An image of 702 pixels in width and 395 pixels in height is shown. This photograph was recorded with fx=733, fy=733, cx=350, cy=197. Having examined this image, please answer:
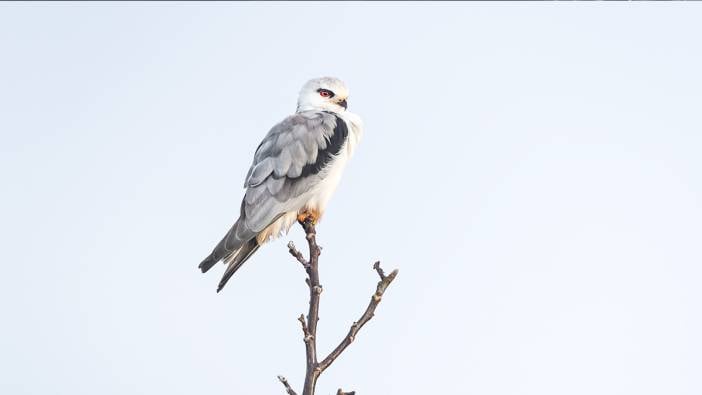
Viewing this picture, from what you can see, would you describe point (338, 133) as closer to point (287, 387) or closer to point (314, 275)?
point (314, 275)

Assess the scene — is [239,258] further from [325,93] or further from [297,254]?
[325,93]

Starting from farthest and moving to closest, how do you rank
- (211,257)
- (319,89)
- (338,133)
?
1. (319,89)
2. (338,133)
3. (211,257)

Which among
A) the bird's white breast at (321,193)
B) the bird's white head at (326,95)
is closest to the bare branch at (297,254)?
the bird's white breast at (321,193)

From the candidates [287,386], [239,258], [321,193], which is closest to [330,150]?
[321,193]

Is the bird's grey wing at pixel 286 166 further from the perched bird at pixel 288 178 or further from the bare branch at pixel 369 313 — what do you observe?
the bare branch at pixel 369 313

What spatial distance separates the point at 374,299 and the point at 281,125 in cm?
251

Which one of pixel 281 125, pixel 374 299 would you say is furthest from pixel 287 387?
pixel 281 125

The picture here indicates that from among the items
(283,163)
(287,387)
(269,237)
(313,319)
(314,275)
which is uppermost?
(283,163)

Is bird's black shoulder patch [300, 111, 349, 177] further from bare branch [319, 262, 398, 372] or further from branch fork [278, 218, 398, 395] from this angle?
bare branch [319, 262, 398, 372]

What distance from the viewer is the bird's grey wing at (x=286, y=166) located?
5746mm

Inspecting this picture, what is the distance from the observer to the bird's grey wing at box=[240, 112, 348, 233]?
5.75m

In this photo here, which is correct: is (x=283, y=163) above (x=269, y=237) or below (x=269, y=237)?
above

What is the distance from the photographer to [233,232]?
5.60 metres

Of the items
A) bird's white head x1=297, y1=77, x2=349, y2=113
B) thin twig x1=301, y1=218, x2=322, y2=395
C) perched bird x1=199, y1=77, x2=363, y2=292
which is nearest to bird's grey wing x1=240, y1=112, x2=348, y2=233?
perched bird x1=199, y1=77, x2=363, y2=292
